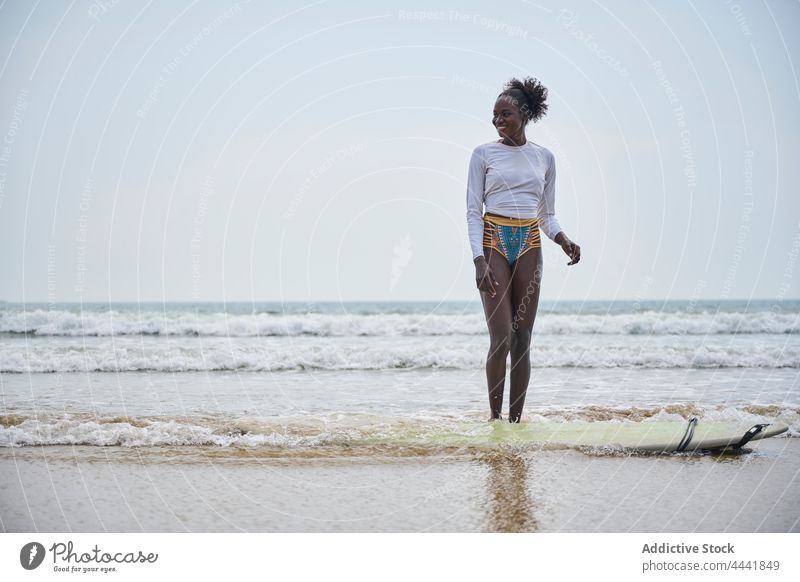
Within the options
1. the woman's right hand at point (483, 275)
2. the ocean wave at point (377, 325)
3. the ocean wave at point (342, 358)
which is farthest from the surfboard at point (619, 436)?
the ocean wave at point (377, 325)

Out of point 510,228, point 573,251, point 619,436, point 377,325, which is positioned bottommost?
point 619,436

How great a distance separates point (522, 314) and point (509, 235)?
0.50 m

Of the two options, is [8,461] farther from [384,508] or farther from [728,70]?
[728,70]

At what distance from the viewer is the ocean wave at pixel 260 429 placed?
4234 millimetres

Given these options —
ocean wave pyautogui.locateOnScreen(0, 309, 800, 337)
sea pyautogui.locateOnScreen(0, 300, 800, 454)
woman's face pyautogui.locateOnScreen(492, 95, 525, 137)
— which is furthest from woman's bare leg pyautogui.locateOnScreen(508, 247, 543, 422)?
ocean wave pyautogui.locateOnScreen(0, 309, 800, 337)

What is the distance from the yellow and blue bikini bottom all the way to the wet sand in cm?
123

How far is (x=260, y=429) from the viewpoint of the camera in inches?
178

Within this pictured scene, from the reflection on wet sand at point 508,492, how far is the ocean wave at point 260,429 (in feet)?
1.52

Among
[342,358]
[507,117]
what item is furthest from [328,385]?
[507,117]

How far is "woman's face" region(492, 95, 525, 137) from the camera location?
439 centimetres

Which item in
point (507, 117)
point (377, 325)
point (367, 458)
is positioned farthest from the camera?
point (377, 325)

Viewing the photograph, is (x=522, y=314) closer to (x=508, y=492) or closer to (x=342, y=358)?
(x=508, y=492)

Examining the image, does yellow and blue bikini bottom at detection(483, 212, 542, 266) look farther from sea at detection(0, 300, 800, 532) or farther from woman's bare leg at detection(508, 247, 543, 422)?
sea at detection(0, 300, 800, 532)
